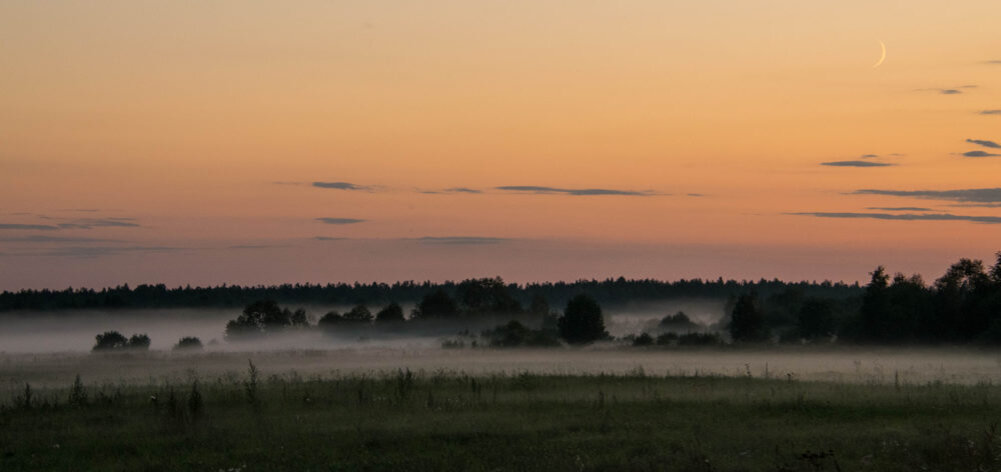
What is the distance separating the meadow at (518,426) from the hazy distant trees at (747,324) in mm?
48527

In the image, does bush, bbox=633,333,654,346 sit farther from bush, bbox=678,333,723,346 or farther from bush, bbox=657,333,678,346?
bush, bbox=678,333,723,346

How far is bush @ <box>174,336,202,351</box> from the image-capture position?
92781 mm

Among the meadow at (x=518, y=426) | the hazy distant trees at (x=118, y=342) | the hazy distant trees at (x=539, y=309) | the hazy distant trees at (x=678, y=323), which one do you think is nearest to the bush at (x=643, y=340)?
the hazy distant trees at (x=678, y=323)

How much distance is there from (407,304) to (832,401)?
149030mm

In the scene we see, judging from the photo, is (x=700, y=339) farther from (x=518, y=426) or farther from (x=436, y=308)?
(x=518, y=426)

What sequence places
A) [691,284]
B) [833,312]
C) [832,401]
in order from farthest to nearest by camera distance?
[691,284] < [833,312] < [832,401]

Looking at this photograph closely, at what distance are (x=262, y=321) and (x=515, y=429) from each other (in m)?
92.7

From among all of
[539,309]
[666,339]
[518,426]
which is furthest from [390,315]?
[518,426]

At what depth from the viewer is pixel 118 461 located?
21859 millimetres

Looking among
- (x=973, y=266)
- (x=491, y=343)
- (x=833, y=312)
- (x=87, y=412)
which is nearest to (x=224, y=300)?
(x=491, y=343)

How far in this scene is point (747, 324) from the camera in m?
87.5

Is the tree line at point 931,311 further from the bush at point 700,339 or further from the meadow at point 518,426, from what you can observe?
the meadow at point 518,426

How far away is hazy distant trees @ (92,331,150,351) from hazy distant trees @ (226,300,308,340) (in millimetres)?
8285

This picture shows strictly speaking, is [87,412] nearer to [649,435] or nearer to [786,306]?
[649,435]
